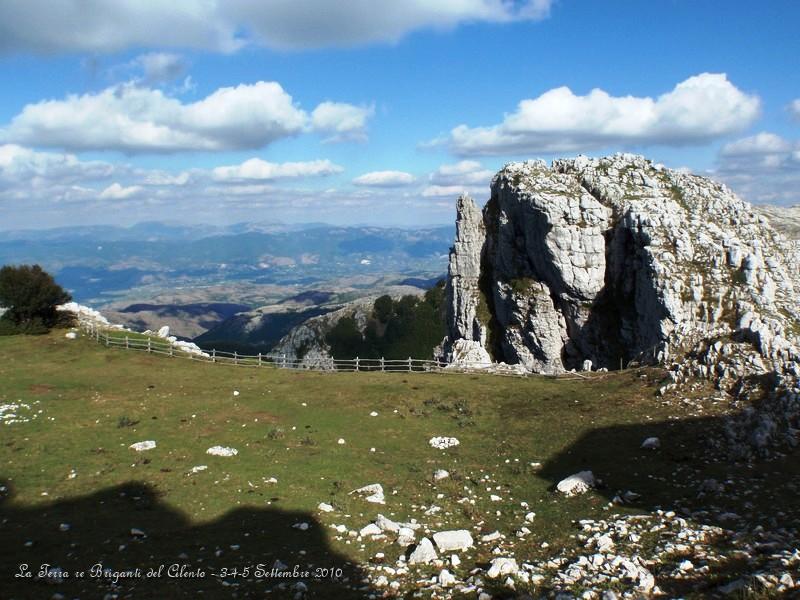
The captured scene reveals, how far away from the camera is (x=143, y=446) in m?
26.2

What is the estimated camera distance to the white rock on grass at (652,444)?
23875mm

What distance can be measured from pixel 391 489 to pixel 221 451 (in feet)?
31.4

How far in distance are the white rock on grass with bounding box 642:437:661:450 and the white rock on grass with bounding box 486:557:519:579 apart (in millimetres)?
13529

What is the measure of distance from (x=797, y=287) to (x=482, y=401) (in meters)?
54.3

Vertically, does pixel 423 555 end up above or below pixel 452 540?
above

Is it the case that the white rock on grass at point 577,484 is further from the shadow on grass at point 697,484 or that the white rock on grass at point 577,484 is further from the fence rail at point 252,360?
the fence rail at point 252,360

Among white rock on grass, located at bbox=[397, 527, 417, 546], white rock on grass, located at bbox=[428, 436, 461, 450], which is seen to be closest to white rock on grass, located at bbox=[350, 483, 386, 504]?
white rock on grass, located at bbox=[397, 527, 417, 546]

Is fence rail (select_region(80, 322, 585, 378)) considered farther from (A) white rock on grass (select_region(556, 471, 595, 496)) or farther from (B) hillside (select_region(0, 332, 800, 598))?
(A) white rock on grass (select_region(556, 471, 595, 496))

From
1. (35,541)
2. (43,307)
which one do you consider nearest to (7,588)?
(35,541)

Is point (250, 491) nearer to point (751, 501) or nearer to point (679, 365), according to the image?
point (751, 501)

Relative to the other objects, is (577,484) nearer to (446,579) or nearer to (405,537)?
(405,537)

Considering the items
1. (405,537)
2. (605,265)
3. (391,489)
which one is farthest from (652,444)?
(605,265)

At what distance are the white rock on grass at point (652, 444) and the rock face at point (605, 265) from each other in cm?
1910

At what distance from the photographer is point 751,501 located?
16.9 m
